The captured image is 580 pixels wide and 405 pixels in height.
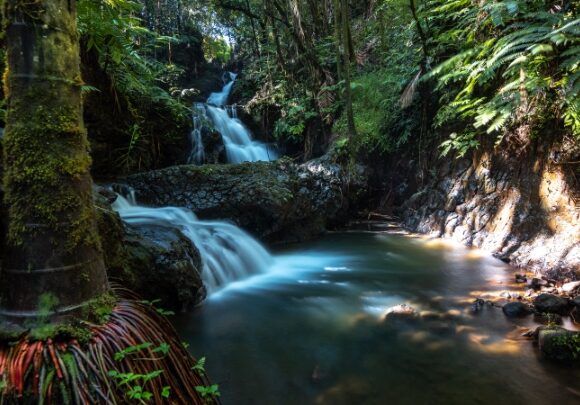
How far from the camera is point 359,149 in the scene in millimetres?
10203

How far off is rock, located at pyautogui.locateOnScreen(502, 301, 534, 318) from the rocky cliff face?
1234 millimetres

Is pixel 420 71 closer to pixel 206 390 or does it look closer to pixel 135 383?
pixel 206 390

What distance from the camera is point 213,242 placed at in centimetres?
641

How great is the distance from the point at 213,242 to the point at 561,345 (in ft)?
16.0

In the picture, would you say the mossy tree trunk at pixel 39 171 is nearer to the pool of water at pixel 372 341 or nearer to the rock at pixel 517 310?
the pool of water at pixel 372 341

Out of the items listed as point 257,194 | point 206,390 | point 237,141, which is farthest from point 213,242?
point 237,141

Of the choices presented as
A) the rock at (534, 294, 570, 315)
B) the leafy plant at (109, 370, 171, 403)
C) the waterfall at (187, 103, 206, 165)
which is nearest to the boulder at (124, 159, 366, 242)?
the waterfall at (187, 103, 206, 165)

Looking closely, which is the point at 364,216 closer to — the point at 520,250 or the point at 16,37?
the point at 520,250

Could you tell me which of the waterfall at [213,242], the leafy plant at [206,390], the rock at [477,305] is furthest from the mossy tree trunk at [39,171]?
the rock at [477,305]

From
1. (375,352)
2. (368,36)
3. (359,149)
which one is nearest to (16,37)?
(375,352)

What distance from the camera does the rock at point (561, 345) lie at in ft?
11.0

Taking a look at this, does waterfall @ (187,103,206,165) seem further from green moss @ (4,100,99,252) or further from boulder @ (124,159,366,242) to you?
green moss @ (4,100,99,252)

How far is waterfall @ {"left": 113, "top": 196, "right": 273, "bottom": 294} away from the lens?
5.82 metres

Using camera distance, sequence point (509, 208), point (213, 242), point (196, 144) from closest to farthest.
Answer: point (213, 242), point (509, 208), point (196, 144)
